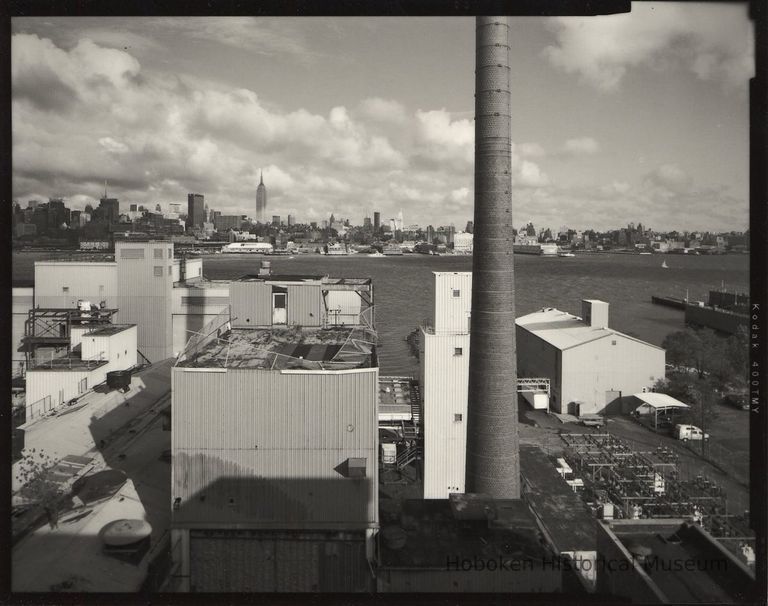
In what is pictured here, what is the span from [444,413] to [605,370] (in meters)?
7.08

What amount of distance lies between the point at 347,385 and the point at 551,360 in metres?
11.3

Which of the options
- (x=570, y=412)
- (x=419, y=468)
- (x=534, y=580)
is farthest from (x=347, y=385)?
(x=570, y=412)

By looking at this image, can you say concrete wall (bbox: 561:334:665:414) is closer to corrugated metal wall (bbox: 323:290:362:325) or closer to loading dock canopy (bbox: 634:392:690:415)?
loading dock canopy (bbox: 634:392:690:415)

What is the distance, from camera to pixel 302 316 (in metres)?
9.84

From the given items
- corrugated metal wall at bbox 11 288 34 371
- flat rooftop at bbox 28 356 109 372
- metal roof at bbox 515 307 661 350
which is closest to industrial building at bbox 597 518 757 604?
flat rooftop at bbox 28 356 109 372

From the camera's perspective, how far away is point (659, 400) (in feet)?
46.0

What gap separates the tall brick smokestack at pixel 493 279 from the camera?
784cm

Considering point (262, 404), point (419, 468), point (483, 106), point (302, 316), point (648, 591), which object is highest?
point (483, 106)

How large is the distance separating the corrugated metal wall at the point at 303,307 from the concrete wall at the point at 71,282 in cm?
839

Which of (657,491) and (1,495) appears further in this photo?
(657,491)

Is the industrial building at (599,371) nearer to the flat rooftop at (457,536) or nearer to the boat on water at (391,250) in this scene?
the flat rooftop at (457,536)

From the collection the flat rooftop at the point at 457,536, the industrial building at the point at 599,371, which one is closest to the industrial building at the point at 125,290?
the industrial building at the point at 599,371

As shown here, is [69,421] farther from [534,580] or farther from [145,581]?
→ [534,580]

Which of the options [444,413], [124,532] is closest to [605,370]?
[444,413]
